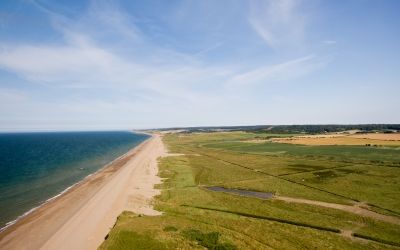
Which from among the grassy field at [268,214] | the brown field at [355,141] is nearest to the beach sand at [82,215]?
the grassy field at [268,214]

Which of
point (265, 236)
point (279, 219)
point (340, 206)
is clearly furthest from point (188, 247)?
point (340, 206)

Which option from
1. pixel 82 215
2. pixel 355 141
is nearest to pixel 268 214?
pixel 82 215

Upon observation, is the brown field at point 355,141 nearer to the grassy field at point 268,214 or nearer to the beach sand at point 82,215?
the grassy field at point 268,214

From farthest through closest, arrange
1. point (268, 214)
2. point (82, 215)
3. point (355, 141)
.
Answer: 1. point (355, 141)
2. point (82, 215)
3. point (268, 214)

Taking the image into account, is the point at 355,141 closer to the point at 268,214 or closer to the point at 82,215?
the point at 268,214

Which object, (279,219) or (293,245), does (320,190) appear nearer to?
(279,219)

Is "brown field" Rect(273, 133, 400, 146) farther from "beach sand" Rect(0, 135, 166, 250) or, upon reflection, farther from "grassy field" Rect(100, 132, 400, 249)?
"beach sand" Rect(0, 135, 166, 250)

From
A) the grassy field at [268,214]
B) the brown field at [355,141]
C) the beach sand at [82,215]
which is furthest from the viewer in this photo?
the brown field at [355,141]
